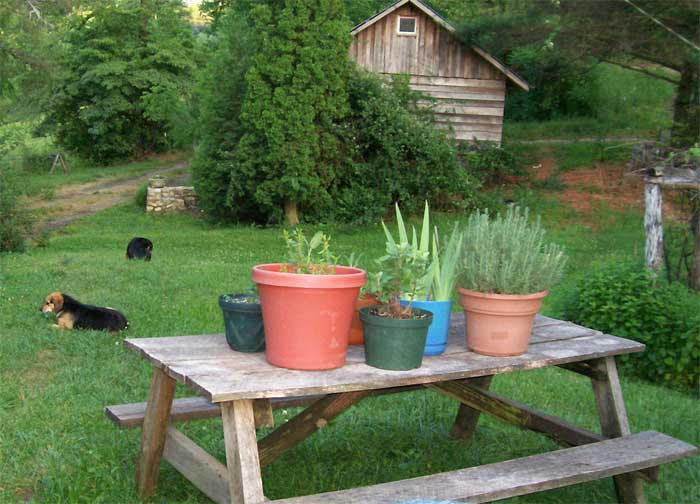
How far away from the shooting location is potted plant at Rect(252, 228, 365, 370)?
287cm

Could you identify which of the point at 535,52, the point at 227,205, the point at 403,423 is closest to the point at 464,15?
the point at 535,52

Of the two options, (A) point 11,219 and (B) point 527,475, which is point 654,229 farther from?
(A) point 11,219

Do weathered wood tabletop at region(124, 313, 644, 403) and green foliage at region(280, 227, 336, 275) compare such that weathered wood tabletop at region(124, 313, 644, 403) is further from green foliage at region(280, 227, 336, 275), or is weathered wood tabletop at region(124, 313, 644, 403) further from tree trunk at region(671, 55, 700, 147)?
tree trunk at region(671, 55, 700, 147)

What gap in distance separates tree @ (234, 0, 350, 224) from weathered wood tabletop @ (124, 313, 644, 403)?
11567mm

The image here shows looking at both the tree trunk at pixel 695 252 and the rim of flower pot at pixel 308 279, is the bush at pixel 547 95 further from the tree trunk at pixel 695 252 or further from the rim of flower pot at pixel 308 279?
the rim of flower pot at pixel 308 279

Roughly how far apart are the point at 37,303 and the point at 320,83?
8957 mm

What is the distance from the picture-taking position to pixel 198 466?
3.37 meters

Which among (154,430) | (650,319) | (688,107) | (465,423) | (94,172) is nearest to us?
(154,430)

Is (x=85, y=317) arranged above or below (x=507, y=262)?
below

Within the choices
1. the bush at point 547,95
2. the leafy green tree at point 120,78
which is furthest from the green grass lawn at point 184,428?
the leafy green tree at point 120,78

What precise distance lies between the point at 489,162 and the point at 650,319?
12830 mm

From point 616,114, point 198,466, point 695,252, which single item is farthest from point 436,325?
point 616,114

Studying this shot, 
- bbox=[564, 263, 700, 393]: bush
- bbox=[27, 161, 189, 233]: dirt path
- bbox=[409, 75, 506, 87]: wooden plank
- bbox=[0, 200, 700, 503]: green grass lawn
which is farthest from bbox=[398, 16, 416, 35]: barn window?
bbox=[564, 263, 700, 393]: bush

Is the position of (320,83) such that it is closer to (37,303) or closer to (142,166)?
(37,303)
